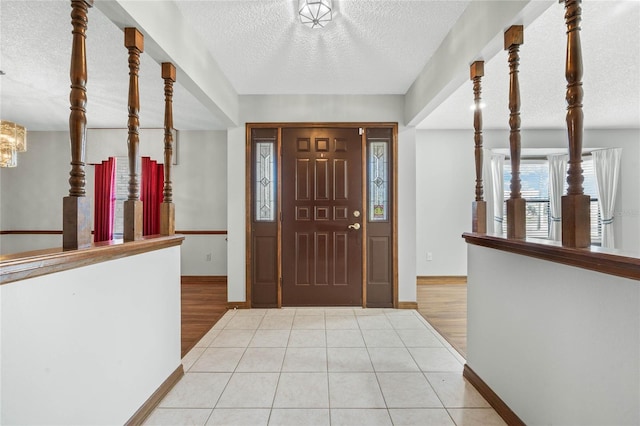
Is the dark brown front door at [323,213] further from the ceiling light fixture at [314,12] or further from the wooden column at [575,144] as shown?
the wooden column at [575,144]

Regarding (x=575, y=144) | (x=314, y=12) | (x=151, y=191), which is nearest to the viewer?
(x=575, y=144)

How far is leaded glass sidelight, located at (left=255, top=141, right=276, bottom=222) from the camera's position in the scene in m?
3.84

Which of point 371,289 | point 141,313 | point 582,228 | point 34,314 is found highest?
point 582,228

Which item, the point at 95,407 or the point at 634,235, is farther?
the point at 634,235

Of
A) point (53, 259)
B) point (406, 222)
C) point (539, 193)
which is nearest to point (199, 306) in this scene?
point (406, 222)

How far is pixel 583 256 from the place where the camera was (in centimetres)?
117

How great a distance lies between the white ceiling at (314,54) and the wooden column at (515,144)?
0.61 meters

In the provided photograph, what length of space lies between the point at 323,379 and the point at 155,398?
106cm

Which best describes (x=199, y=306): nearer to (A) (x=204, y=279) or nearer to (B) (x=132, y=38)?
(A) (x=204, y=279)

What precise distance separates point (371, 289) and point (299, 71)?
8.53 ft

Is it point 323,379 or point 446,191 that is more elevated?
point 446,191

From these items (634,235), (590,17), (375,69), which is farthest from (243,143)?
(634,235)

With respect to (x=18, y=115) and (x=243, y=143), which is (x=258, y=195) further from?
(x=18, y=115)

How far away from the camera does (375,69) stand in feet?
Result: 10.3
